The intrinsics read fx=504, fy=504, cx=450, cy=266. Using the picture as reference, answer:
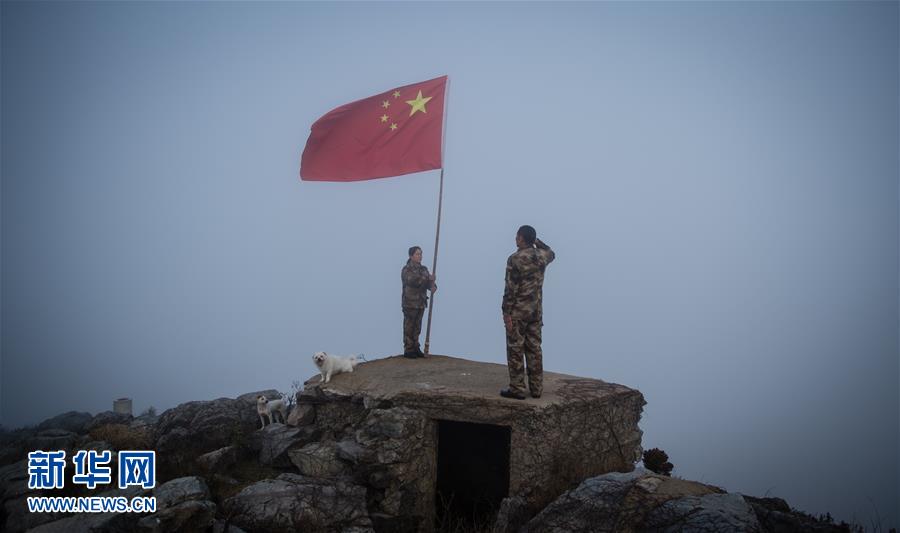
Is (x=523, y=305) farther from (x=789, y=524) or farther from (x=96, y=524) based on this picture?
(x=96, y=524)

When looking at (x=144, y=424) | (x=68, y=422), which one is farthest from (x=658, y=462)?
(x=68, y=422)

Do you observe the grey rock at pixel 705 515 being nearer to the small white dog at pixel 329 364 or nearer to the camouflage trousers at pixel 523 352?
the camouflage trousers at pixel 523 352

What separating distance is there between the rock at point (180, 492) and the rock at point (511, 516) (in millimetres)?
4502

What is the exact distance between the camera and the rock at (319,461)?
892cm

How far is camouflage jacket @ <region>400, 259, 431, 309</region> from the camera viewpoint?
12.5m

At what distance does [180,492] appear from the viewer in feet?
23.4

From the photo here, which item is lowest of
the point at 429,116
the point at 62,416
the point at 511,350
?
the point at 62,416

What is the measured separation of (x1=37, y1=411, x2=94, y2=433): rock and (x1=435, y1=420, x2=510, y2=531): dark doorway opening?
418 inches

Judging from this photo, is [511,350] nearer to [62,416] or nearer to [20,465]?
[20,465]

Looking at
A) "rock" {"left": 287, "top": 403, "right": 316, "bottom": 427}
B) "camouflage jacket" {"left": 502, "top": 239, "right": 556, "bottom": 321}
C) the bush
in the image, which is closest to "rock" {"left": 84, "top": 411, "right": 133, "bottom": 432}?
"rock" {"left": 287, "top": 403, "right": 316, "bottom": 427}

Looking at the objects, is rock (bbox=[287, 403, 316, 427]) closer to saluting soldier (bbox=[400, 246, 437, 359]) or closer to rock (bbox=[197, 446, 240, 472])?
rock (bbox=[197, 446, 240, 472])

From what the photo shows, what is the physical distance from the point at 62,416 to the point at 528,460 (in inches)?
606

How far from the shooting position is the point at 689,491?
258 inches

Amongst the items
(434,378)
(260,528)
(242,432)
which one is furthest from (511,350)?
(242,432)
